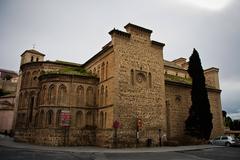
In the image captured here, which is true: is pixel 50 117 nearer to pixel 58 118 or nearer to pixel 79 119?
pixel 58 118

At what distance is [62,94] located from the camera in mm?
25984

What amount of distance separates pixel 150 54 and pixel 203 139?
45.8ft

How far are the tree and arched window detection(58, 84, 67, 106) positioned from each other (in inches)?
679

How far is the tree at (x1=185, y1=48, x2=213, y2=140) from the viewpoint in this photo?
28547 millimetres

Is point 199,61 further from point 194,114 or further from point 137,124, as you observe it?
point 137,124

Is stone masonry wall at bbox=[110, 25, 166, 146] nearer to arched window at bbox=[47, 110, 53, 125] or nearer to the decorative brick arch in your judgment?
the decorative brick arch

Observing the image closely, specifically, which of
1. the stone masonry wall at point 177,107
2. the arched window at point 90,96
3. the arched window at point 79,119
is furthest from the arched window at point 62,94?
the stone masonry wall at point 177,107

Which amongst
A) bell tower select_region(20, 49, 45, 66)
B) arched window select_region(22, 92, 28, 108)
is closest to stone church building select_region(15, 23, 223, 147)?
arched window select_region(22, 92, 28, 108)

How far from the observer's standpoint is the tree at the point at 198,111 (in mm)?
28547

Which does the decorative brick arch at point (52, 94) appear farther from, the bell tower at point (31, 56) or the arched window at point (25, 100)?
the bell tower at point (31, 56)

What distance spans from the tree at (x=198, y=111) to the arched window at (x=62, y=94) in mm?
17253

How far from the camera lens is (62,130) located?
24.3 metres

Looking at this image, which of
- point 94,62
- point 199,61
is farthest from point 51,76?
point 199,61

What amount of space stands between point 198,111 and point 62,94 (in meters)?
18.4
